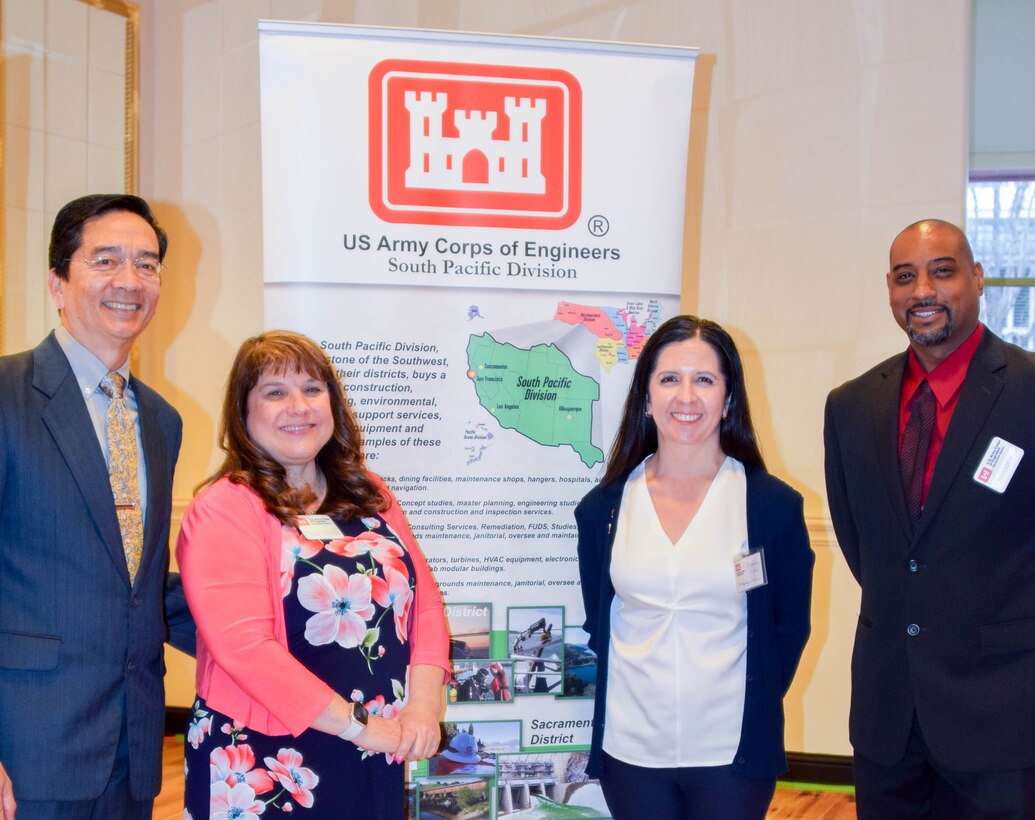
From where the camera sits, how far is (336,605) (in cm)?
175

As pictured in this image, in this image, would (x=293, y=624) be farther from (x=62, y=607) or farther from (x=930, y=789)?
(x=930, y=789)

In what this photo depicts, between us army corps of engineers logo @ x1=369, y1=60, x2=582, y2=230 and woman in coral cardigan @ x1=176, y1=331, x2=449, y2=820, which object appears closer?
woman in coral cardigan @ x1=176, y1=331, x2=449, y2=820

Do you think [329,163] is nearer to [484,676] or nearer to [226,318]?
[484,676]

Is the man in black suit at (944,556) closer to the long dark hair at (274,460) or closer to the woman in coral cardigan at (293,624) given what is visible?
the woman in coral cardigan at (293,624)

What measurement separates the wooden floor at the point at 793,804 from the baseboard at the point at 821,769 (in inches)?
2.6

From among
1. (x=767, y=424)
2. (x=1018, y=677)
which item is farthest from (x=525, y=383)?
(x=767, y=424)

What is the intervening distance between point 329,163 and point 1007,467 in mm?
1827

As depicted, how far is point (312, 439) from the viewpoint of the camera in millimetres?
1852

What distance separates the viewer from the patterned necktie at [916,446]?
2080mm

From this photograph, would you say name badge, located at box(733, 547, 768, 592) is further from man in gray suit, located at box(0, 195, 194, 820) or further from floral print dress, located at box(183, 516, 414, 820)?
man in gray suit, located at box(0, 195, 194, 820)

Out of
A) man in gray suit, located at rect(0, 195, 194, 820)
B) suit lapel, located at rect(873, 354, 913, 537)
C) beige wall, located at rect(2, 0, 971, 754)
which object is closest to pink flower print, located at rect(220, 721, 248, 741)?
man in gray suit, located at rect(0, 195, 194, 820)

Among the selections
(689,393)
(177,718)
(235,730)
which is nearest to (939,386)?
(689,393)

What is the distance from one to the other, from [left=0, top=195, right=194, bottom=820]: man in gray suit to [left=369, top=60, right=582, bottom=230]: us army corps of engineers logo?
778mm

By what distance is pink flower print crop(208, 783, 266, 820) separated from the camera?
5.64ft
